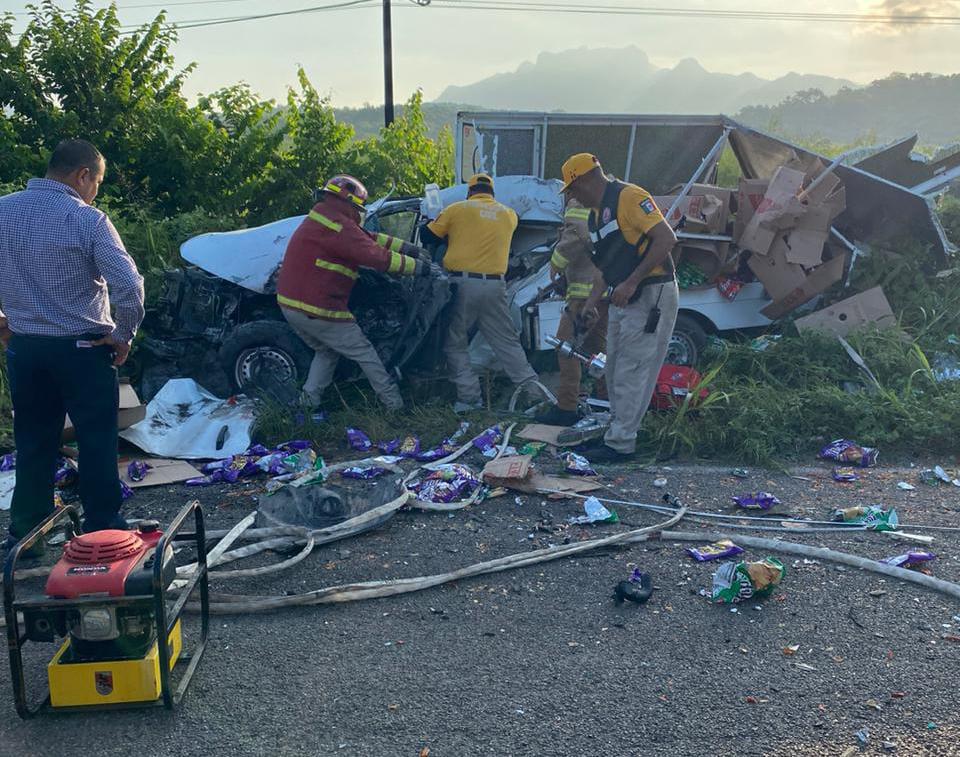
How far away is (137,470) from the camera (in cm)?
575

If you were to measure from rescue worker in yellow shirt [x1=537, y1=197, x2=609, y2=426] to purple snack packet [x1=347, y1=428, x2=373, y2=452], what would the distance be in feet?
4.45

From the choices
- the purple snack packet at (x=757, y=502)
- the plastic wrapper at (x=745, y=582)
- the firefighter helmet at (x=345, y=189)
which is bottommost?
the purple snack packet at (x=757, y=502)

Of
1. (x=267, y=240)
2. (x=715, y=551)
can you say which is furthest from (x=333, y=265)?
(x=715, y=551)

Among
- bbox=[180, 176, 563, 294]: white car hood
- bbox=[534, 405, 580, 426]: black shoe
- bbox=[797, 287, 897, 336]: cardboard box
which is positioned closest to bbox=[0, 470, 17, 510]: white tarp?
bbox=[180, 176, 563, 294]: white car hood

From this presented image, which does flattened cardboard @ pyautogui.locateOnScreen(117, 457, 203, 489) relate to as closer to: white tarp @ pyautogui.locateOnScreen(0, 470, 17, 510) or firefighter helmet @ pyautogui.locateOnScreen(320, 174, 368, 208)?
white tarp @ pyautogui.locateOnScreen(0, 470, 17, 510)

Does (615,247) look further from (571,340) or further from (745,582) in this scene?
(745,582)

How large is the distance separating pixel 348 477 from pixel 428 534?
80 centimetres

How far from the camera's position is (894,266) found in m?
8.55

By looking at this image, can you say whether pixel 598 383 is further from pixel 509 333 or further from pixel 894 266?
pixel 894 266

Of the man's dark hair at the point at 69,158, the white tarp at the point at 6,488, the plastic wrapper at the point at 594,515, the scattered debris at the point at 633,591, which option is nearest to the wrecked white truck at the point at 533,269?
the white tarp at the point at 6,488

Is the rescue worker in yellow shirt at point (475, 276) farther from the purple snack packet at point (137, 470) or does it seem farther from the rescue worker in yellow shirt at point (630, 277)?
the purple snack packet at point (137, 470)

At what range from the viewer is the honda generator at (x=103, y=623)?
113 inches

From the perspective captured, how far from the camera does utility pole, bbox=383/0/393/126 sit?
1877 centimetres

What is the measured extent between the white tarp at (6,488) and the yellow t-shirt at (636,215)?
4.13 m
